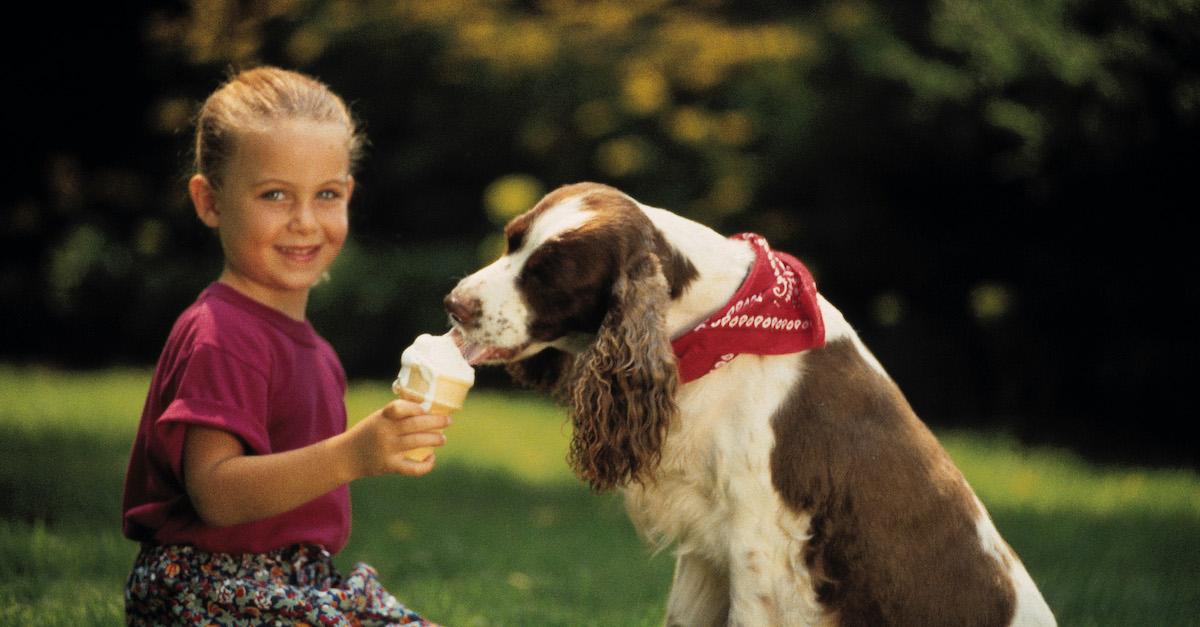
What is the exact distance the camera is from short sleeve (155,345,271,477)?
304 centimetres

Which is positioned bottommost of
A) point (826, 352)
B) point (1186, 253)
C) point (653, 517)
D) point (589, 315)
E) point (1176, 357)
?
point (1176, 357)

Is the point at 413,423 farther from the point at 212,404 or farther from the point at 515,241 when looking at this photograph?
the point at 515,241

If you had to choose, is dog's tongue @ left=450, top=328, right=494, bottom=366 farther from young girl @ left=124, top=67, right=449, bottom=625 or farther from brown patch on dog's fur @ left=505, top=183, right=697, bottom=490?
young girl @ left=124, top=67, right=449, bottom=625

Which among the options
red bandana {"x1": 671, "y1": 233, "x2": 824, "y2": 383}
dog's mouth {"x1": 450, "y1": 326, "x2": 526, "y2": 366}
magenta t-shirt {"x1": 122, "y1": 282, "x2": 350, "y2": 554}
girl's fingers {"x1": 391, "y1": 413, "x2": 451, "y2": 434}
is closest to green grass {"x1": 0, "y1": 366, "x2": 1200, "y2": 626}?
magenta t-shirt {"x1": 122, "y1": 282, "x2": 350, "y2": 554}

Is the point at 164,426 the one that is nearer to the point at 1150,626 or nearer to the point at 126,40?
the point at 1150,626

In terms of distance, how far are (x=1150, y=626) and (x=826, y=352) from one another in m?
2.16

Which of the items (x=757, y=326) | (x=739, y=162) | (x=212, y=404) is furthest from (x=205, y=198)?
(x=739, y=162)

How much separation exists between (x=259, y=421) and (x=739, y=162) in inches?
323

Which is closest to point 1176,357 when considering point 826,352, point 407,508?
point 407,508

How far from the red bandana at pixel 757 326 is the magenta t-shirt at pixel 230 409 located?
3.32ft

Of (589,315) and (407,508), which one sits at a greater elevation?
(589,315)

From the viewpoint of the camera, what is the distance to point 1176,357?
8586 mm

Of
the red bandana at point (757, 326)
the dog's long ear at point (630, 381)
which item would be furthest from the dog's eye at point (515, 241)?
the red bandana at point (757, 326)

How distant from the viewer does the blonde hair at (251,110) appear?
3.33 m
